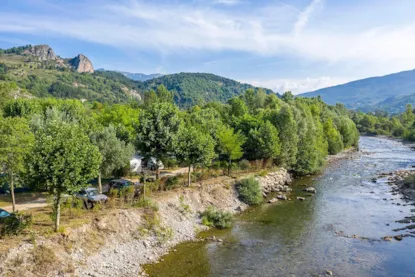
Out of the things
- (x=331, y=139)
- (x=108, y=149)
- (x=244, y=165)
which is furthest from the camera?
(x=331, y=139)

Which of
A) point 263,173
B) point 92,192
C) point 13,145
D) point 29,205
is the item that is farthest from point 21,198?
point 263,173

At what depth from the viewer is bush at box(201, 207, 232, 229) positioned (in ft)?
121

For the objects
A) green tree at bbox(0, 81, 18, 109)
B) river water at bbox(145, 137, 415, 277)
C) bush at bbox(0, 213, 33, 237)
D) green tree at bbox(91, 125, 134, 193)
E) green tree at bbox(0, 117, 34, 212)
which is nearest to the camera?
bush at bbox(0, 213, 33, 237)

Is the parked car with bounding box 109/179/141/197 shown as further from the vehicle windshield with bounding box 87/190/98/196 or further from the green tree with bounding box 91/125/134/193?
the vehicle windshield with bounding box 87/190/98/196

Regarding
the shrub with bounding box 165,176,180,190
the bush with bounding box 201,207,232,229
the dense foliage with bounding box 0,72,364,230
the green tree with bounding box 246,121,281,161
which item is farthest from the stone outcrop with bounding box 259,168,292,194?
the shrub with bounding box 165,176,180,190

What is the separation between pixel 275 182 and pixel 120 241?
3399 centimetres

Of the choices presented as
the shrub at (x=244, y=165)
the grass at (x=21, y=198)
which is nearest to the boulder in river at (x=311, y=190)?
the shrub at (x=244, y=165)

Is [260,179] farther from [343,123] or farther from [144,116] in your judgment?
[343,123]

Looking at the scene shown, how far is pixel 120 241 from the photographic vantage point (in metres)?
29.0

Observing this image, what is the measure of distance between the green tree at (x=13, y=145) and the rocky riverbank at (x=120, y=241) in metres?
7.93

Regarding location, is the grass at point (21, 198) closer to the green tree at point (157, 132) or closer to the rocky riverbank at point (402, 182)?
the green tree at point (157, 132)

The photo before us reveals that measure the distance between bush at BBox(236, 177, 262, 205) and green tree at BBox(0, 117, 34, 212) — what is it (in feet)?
95.3

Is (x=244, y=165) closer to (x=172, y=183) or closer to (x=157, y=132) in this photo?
(x=172, y=183)

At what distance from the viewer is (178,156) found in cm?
4212
